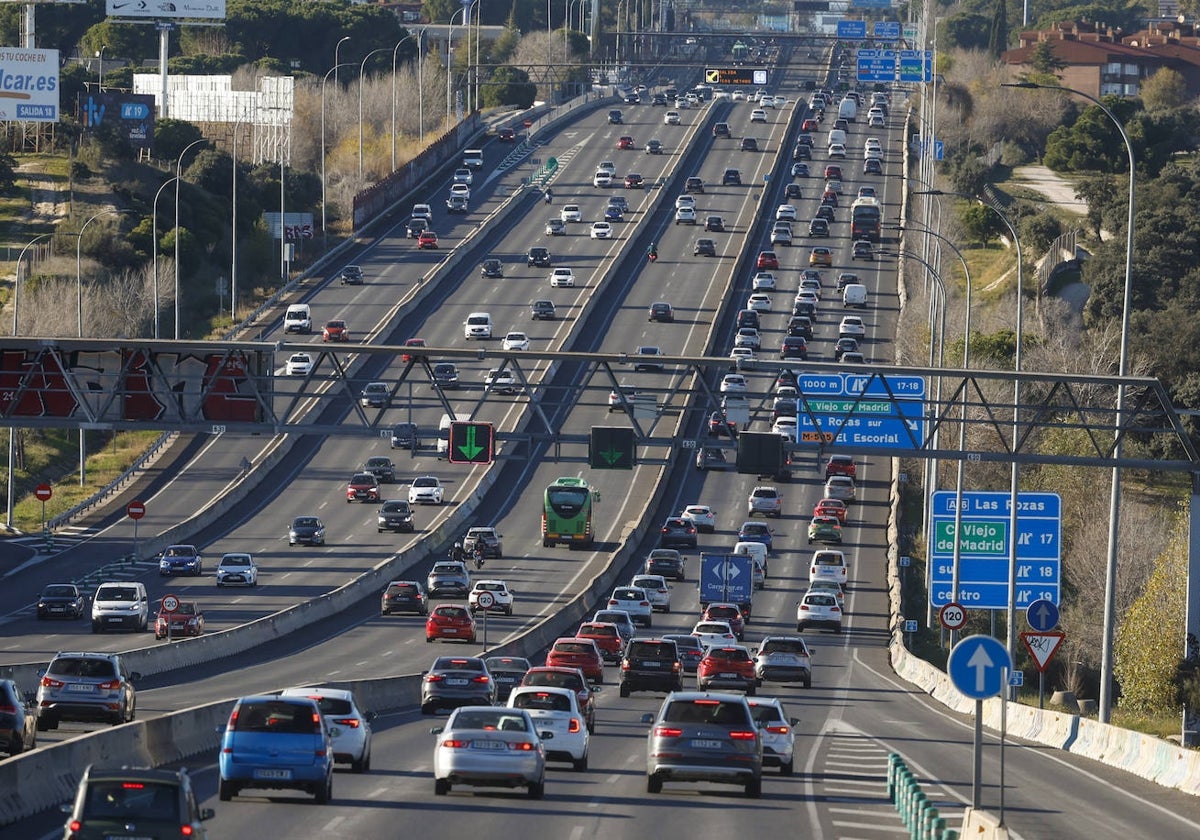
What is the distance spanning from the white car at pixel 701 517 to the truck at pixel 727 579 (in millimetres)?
14728

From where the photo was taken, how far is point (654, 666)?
46.3 metres

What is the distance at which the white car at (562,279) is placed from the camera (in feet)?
382

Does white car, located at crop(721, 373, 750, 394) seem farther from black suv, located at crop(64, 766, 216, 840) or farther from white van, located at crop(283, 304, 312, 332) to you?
black suv, located at crop(64, 766, 216, 840)

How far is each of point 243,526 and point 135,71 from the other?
10260 cm

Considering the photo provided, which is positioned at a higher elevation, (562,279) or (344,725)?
(344,725)

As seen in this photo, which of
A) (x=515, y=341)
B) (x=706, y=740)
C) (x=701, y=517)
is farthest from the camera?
(x=515, y=341)

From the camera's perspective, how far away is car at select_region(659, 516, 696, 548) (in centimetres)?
8088

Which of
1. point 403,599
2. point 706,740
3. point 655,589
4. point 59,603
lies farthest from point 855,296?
point 706,740

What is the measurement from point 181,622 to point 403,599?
31.7 feet

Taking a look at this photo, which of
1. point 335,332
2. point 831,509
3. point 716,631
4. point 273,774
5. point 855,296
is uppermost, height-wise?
point 273,774

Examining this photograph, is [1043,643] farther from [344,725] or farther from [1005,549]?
[344,725]

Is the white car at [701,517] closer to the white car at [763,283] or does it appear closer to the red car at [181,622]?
the red car at [181,622]

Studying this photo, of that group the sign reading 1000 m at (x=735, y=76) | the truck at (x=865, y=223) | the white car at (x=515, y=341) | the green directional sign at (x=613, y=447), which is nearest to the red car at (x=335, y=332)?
the white car at (x=515, y=341)

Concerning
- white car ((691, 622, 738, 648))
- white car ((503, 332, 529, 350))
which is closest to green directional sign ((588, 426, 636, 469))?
white car ((691, 622, 738, 648))
